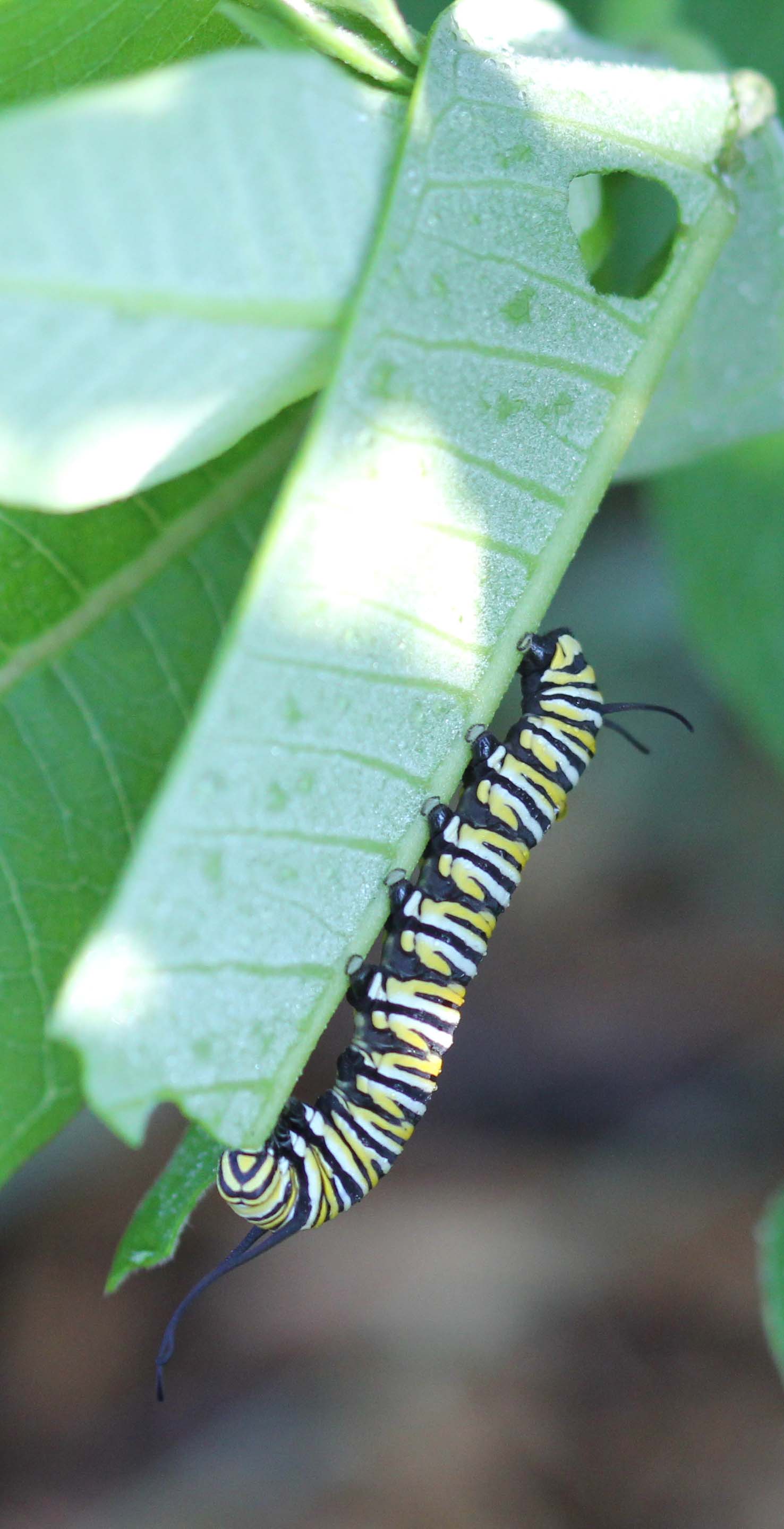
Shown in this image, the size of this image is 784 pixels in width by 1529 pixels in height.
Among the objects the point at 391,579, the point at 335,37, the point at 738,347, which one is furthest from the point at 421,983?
the point at 335,37

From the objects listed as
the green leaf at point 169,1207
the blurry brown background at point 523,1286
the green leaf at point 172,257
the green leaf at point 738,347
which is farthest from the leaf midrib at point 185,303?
the blurry brown background at point 523,1286

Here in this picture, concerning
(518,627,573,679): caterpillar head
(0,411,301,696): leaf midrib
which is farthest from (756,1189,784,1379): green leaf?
(0,411,301,696): leaf midrib

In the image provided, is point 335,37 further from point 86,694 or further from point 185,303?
point 86,694

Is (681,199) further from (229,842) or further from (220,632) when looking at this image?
(229,842)

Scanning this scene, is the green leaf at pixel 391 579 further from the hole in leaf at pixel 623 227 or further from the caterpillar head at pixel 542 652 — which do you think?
the caterpillar head at pixel 542 652

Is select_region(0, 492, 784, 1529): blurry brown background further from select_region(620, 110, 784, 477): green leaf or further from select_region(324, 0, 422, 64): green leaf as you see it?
select_region(324, 0, 422, 64): green leaf

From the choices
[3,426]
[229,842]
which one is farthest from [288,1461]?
[3,426]
